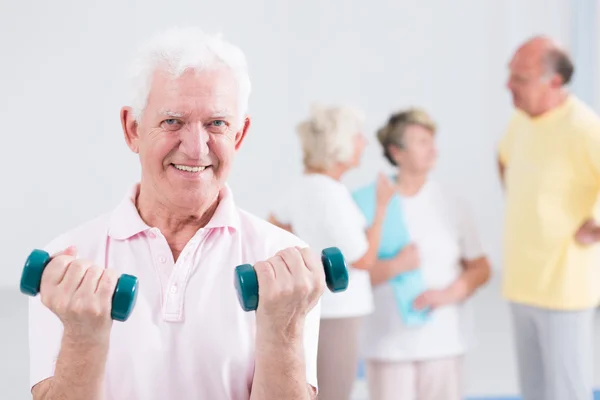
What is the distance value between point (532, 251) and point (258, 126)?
4670 millimetres

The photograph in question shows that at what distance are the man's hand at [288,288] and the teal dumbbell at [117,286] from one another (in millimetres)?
206

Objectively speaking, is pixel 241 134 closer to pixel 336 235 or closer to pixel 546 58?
pixel 336 235

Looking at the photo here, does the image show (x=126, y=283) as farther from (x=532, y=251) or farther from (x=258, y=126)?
(x=258, y=126)

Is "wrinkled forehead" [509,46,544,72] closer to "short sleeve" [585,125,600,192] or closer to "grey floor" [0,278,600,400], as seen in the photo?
"short sleeve" [585,125,600,192]

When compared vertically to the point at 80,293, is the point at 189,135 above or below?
above

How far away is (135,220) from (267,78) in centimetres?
649

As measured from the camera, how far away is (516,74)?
12.2 ft

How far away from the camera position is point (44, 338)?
1.55 meters

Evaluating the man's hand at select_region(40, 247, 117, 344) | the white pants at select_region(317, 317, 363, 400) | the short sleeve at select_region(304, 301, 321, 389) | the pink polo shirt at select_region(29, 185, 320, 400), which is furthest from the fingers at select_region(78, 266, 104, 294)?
the white pants at select_region(317, 317, 363, 400)

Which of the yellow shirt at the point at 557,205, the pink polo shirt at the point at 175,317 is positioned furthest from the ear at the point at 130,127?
the yellow shirt at the point at 557,205

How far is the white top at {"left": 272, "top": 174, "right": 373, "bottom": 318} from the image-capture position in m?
3.12

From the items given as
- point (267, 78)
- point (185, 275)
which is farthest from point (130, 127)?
point (267, 78)

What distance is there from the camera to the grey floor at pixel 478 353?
5.00 meters

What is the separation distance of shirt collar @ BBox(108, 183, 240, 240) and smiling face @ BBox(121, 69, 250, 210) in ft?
0.15
